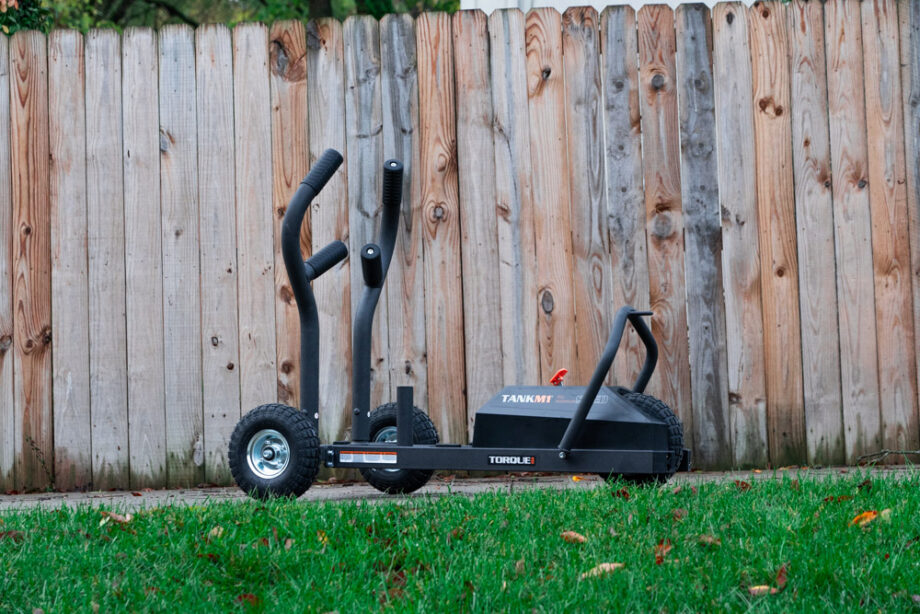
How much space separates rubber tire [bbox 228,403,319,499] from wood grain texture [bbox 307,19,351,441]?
2.92ft

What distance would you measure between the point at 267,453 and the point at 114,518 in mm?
999

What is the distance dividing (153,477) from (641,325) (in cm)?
253

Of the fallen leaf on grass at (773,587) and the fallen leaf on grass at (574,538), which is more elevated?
the fallen leaf on grass at (574,538)

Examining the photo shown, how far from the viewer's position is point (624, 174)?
5168mm

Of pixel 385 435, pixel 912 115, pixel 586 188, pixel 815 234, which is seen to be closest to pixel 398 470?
pixel 385 435

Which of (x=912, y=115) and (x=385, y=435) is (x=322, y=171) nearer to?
(x=385, y=435)

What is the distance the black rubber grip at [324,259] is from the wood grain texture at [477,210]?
845mm

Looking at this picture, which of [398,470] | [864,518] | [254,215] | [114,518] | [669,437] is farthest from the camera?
[254,215]

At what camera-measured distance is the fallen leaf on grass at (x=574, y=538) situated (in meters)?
2.96

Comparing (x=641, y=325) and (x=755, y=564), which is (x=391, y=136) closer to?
(x=641, y=325)

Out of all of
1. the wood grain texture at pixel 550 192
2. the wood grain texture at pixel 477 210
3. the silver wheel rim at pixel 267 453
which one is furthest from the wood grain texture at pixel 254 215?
the wood grain texture at pixel 550 192

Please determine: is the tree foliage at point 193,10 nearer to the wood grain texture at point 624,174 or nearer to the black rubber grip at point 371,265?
the wood grain texture at point 624,174

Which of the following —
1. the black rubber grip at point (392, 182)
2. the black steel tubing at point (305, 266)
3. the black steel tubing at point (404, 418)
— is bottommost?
the black steel tubing at point (404, 418)

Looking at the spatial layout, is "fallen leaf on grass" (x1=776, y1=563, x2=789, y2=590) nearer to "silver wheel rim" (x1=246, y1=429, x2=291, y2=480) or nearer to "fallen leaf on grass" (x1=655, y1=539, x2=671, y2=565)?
"fallen leaf on grass" (x1=655, y1=539, x2=671, y2=565)
